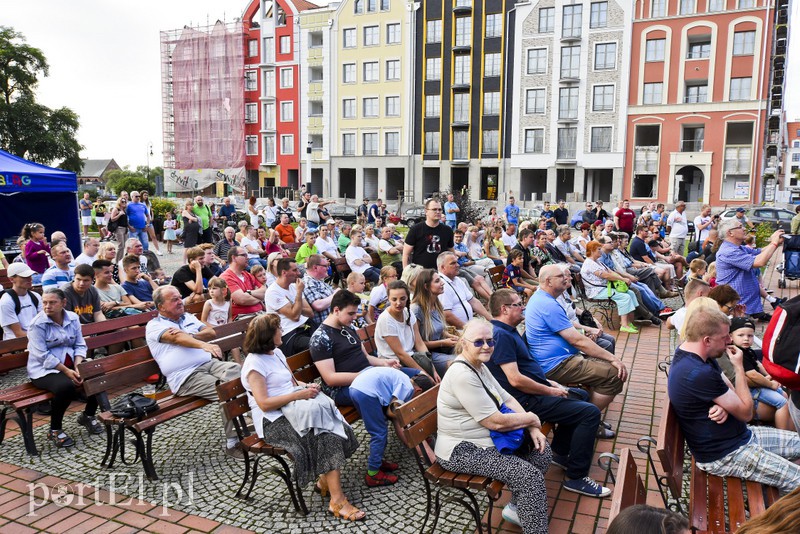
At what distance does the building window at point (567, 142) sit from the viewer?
4491 cm

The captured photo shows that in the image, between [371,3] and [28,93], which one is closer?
[28,93]

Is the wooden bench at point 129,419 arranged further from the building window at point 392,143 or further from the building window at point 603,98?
the building window at point 392,143

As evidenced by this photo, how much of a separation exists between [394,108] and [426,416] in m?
49.2

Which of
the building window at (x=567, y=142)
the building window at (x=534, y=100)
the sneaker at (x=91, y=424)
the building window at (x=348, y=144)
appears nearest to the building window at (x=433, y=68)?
the building window at (x=534, y=100)

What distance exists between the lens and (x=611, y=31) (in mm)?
42844

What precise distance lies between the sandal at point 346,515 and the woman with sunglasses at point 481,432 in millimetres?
696

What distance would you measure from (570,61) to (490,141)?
8288 millimetres

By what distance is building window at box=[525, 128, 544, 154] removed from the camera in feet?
151

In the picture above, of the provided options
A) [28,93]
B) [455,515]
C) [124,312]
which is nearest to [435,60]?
[28,93]

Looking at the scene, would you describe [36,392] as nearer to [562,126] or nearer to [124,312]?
[124,312]

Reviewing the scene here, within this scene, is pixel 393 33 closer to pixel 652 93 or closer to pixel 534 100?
pixel 534 100

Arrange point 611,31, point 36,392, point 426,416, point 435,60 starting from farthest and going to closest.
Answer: point 435,60
point 611,31
point 36,392
point 426,416

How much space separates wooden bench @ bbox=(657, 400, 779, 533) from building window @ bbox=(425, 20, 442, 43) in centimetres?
4932

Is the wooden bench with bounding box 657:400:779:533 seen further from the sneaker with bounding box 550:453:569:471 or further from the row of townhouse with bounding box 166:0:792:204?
the row of townhouse with bounding box 166:0:792:204
